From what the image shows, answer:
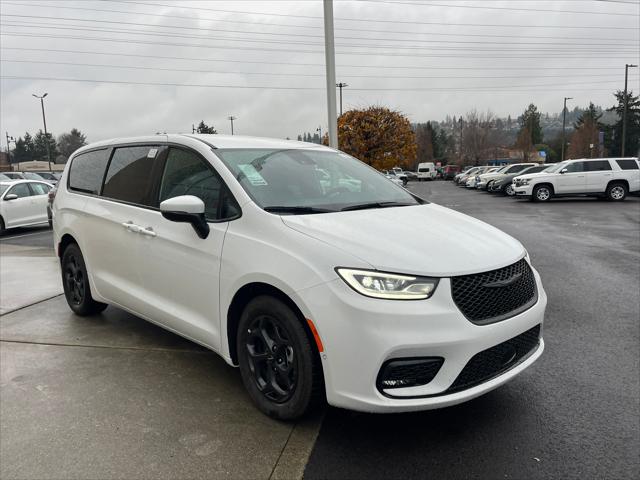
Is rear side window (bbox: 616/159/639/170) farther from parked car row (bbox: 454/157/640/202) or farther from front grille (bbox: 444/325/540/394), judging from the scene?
front grille (bbox: 444/325/540/394)

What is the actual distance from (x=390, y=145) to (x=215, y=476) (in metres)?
31.3

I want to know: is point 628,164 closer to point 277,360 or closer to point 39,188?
point 39,188

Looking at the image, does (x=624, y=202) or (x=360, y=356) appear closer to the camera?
(x=360, y=356)

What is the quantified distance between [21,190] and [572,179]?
20.2 meters

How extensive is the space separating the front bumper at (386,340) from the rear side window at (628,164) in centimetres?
2166

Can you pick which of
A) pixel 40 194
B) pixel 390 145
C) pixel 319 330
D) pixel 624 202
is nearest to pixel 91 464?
pixel 319 330

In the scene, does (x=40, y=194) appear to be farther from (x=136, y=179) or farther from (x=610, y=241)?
(x=610, y=241)

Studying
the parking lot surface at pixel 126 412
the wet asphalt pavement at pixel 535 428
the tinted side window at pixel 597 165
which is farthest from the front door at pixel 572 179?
the parking lot surface at pixel 126 412

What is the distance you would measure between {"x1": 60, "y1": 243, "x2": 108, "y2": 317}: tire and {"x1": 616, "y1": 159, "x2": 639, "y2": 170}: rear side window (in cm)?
2161

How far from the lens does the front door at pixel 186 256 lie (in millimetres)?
3268

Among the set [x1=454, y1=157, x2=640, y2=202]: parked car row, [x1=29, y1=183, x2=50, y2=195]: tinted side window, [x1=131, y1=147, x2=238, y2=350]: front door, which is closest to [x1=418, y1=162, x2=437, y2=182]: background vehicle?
[x1=454, y1=157, x2=640, y2=202]: parked car row

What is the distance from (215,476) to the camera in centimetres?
254

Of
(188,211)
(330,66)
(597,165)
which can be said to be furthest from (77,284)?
(597,165)

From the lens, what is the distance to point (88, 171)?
4.91 m
